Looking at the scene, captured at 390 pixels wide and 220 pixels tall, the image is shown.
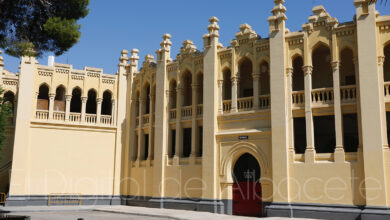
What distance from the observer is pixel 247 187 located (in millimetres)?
22609

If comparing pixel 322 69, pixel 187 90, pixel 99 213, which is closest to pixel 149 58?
pixel 187 90

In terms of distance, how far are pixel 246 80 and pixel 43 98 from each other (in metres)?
16.3

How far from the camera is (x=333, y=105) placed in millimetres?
19797

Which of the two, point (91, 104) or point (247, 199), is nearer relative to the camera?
point (247, 199)

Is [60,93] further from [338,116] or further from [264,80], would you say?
[338,116]

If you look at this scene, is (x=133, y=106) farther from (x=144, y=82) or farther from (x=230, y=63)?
(x=230, y=63)

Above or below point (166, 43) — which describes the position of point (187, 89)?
below

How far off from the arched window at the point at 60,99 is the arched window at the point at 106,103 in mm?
3175

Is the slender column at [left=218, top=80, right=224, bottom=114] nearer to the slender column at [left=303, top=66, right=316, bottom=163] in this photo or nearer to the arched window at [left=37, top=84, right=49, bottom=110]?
the slender column at [left=303, top=66, right=316, bottom=163]

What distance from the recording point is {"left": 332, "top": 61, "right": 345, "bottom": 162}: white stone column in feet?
62.4

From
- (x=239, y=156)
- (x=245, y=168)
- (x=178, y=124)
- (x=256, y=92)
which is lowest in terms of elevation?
(x=245, y=168)

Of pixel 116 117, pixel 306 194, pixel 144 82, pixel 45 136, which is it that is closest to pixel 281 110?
pixel 306 194

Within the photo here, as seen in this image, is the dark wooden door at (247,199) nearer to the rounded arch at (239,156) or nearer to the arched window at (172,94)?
the rounded arch at (239,156)

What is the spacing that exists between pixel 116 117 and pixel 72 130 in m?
3.38
